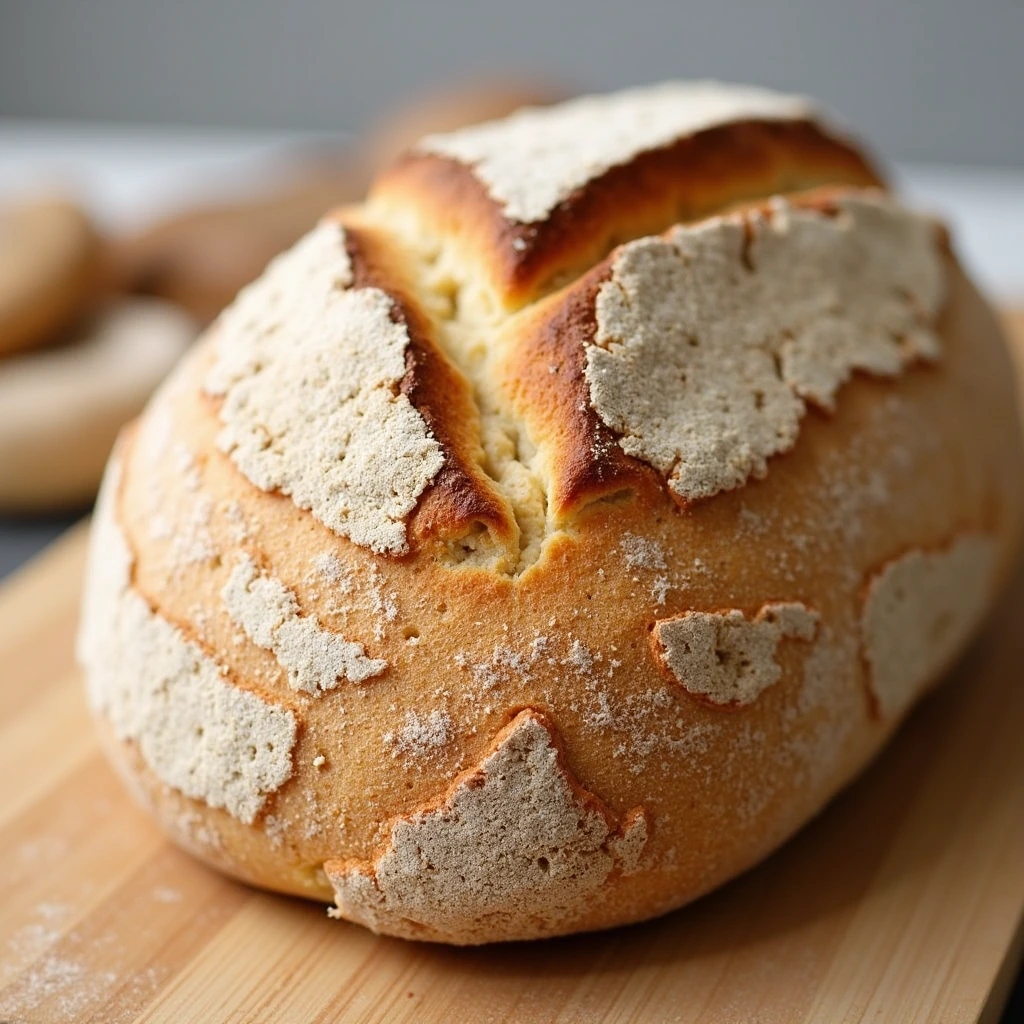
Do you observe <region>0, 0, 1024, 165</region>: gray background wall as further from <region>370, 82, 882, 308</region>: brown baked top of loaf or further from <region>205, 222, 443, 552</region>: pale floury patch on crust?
<region>205, 222, 443, 552</region>: pale floury patch on crust

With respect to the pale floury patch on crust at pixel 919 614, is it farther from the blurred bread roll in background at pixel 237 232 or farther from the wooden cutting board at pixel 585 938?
the blurred bread roll in background at pixel 237 232

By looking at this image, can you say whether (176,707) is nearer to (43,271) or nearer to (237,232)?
(43,271)

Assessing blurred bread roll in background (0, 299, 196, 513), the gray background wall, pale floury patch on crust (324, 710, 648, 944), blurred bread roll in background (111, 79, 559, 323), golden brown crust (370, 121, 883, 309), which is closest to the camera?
pale floury patch on crust (324, 710, 648, 944)

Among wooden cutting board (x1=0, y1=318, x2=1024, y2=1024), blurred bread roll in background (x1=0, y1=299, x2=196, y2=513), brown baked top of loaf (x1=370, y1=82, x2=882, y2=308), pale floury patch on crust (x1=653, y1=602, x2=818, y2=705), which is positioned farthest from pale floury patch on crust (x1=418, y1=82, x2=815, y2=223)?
blurred bread roll in background (x1=0, y1=299, x2=196, y2=513)

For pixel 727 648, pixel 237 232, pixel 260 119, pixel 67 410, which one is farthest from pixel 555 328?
pixel 260 119

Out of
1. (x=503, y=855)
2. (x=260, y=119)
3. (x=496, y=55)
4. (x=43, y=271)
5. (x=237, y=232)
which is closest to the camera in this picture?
(x=503, y=855)

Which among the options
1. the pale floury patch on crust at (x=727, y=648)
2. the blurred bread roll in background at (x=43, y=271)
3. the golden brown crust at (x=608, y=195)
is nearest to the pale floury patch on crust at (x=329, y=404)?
the golden brown crust at (x=608, y=195)
